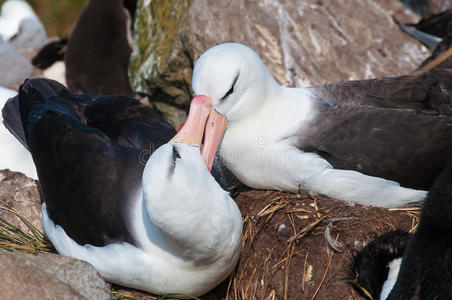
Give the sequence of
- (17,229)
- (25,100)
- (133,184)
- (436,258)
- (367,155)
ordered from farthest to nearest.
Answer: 1. (25,100)
2. (17,229)
3. (367,155)
4. (133,184)
5. (436,258)

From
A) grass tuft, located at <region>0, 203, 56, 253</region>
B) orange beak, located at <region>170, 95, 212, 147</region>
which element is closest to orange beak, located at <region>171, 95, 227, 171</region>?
orange beak, located at <region>170, 95, 212, 147</region>

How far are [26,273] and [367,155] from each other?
2283mm

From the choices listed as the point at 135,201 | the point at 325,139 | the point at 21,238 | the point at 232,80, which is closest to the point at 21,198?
the point at 21,238

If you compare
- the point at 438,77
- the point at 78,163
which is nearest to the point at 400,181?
the point at 438,77

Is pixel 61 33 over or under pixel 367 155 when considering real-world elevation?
under

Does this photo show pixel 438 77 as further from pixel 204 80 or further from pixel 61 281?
pixel 61 281

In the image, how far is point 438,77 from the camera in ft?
15.1

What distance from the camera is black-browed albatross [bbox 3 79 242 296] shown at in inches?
130

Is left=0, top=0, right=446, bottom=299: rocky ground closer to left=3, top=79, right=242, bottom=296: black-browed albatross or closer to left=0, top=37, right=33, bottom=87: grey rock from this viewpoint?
left=3, top=79, right=242, bottom=296: black-browed albatross

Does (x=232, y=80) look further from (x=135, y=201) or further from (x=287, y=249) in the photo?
(x=287, y=249)

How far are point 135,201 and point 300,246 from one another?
1137 millimetres

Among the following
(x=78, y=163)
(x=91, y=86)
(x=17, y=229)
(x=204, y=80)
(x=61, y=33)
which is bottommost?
(x=61, y=33)

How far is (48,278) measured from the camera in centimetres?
340

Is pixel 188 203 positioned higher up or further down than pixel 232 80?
further down
